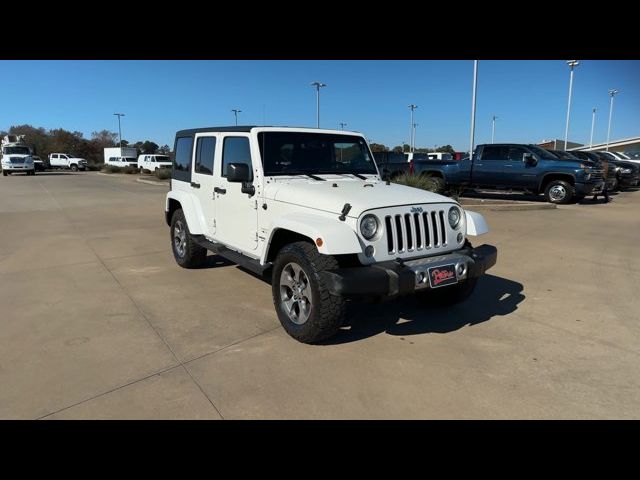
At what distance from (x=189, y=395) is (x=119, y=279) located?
10.9ft

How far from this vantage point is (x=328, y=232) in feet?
11.3

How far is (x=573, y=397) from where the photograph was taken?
10.0 feet

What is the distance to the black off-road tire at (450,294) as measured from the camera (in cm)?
447

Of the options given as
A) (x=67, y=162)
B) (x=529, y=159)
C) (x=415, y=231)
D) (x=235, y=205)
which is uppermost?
(x=529, y=159)

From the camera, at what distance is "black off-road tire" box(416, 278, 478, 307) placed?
4473 mm

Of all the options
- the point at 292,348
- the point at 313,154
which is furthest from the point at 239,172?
the point at 292,348

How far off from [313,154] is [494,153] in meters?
11.6

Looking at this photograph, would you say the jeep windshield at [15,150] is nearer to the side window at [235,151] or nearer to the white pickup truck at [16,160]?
the white pickup truck at [16,160]

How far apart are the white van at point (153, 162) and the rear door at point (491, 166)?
30180 millimetres

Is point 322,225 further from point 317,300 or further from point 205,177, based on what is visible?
point 205,177
